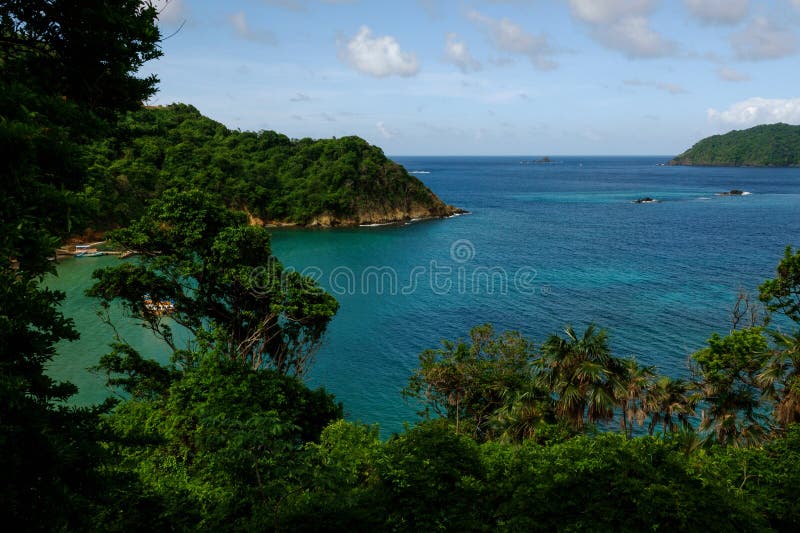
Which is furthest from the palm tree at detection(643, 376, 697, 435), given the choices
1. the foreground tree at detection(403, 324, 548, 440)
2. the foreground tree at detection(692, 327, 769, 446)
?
the foreground tree at detection(403, 324, 548, 440)

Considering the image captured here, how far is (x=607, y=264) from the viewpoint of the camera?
63.1 meters

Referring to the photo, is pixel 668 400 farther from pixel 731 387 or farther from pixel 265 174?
pixel 265 174

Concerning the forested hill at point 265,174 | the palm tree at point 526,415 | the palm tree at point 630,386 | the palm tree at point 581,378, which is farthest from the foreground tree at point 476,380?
the forested hill at point 265,174

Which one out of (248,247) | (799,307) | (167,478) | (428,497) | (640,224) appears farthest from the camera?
(640,224)

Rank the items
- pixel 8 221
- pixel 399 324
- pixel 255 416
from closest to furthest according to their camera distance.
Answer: pixel 8 221 < pixel 255 416 < pixel 399 324

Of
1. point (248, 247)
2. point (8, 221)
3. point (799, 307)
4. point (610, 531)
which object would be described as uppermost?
point (8, 221)

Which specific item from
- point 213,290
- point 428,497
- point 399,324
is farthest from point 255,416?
point 399,324

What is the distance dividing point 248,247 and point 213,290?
3.15 meters

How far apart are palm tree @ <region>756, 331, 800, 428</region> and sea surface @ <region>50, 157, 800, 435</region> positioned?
46.8 feet

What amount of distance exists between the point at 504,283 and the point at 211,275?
37011mm

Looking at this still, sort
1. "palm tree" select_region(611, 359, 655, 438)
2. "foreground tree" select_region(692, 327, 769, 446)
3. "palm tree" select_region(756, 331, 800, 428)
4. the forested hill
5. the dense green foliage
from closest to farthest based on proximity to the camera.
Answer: the dense green foliage < "foreground tree" select_region(692, 327, 769, 446) < "palm tree" select_region(756, 331, 800, 428) < "palm tree" select_region(611, 359, 655, 438) < the forested hill

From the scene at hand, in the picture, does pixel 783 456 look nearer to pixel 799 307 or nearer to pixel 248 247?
pixel 799 307

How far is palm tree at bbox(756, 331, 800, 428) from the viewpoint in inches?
693

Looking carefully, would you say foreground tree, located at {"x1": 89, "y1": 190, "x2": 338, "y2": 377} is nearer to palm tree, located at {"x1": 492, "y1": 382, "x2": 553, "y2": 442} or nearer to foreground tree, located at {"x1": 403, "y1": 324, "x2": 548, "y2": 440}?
foreground tree, located at {"x1": 403, "y1": 324, "x2": 548, "y2": 440}
